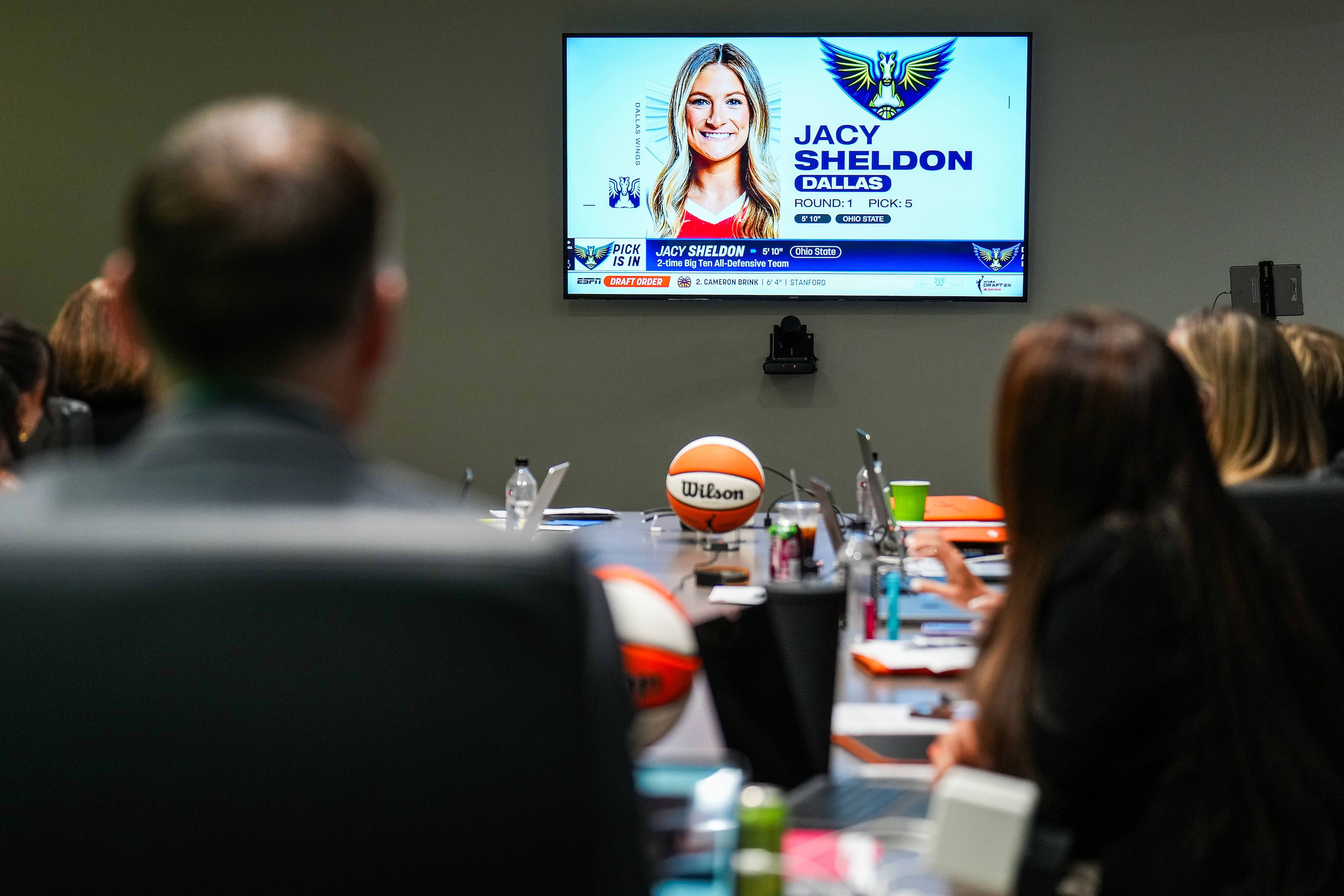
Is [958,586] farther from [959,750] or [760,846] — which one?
[760,846]

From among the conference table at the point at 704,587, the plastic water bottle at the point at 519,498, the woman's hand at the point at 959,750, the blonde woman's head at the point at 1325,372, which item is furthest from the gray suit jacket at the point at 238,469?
the plastic water bottle at the point at 519,498

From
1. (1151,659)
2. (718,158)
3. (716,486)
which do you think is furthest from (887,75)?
(1151,659)

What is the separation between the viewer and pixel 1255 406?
6.77 feet

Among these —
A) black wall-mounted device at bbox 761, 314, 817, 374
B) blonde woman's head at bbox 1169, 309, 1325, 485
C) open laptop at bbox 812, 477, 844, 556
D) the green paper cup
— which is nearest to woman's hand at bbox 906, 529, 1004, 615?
open laptop at bbox 812, 477, 844, 556

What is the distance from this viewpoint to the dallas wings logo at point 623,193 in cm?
506

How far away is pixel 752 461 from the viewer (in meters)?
3.35

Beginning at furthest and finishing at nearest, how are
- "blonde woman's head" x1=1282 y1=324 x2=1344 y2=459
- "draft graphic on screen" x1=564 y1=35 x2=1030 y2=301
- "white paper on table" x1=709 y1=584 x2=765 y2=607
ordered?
1. "draft graphic on screen" x1=564 y1=35 x2=1030 y2=301
2. "white paper on table" x1=709 y1=584 x2=765 y2=607
3. "blonde woman's head" x1=1282 y1=324 x2=1344 y2=459

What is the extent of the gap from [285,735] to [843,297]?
15.1 feet

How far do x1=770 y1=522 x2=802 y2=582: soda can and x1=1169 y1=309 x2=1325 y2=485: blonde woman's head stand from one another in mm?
946

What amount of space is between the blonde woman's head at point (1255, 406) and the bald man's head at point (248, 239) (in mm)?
1721

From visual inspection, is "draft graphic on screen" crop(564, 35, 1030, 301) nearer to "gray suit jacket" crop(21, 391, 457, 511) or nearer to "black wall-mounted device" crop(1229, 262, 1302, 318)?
"black wall-mounted device" crop(1229, 262, 1302, 318)

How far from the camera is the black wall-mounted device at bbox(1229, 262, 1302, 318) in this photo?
4426 mm

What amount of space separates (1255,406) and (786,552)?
1.05 metres

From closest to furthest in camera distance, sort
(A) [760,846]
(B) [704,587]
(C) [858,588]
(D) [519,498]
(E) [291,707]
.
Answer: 1. (E) [291,707]
2. (A) [760,846]
3. (C) [858,588]
4. (B) [704,587]
5. (D) [519,498]
